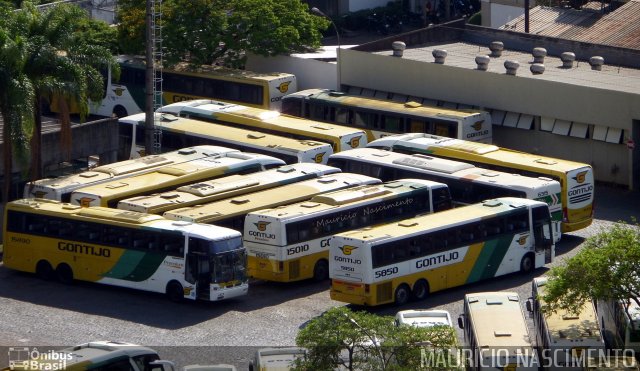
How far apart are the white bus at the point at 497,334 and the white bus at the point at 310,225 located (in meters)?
6.42

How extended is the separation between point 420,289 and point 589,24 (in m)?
24.9

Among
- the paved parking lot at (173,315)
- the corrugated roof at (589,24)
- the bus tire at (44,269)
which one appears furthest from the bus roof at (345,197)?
the corrugated roof at (589,24)

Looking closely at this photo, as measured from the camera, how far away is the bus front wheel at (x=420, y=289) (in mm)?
35094

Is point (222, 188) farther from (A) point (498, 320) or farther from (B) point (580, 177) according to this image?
(A) point (498, 320)

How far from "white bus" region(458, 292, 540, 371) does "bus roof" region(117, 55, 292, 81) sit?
2261 cm

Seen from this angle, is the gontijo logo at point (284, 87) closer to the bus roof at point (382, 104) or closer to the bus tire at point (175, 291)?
the bus roof at point (382, 104)

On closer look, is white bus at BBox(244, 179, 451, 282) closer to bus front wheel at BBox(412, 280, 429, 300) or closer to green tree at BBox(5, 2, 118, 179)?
bus front wheel at BBox(412, 280, 429, 300)

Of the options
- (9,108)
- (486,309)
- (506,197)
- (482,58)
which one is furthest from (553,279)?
(482,58)

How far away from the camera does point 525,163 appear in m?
40.7

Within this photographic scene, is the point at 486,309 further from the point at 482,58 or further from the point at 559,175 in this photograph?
the point at 482,58

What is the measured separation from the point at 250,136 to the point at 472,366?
18.7 metres

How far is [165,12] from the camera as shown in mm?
52000

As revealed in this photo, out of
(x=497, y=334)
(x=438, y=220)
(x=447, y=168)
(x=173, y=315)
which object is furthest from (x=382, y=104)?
(x=497, y=334)

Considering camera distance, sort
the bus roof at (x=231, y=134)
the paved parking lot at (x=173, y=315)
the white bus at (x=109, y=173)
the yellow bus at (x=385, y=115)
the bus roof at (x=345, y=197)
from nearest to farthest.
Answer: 1. the paved parking lot at (x=173, y=315)
2. the bus roof at (x=345, y=197)
3. the white bus at (x=109, y=173)
4. the bus roof at (x=231, y=134)
5. the yellow bus at (x=385, y=115)
